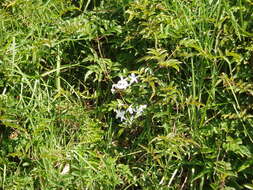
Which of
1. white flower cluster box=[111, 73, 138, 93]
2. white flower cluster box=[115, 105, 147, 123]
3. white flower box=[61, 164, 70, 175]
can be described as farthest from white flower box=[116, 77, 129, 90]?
white flower box=[61, 164, 70, 175]

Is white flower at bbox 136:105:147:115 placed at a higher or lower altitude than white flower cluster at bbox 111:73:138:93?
lower

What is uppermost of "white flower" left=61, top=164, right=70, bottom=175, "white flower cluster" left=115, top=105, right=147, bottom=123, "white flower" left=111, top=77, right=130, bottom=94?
"white flower" left=111, top=77, right=130, bottom=94

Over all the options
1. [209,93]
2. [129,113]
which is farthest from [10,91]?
[209,93]

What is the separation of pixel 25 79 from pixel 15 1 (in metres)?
0.58

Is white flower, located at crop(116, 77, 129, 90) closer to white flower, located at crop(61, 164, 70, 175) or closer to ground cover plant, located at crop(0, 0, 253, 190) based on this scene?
ground cover plant, located at crop(0, 0, 253, 190)

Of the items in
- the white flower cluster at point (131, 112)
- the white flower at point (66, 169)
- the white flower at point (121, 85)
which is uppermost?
the white flower at point (121, 85)

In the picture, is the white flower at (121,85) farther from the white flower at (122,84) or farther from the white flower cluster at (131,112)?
the white flower cluster at (131,112)

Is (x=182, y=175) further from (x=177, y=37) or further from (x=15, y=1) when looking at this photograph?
(x=15, y=1)

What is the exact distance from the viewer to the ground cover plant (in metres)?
2.23

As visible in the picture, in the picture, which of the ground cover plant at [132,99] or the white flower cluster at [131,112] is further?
the white flower cluster at [131,112]

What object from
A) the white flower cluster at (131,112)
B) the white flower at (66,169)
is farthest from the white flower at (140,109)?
the white flower at (66,169)

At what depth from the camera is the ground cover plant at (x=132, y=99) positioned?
223 centimetres

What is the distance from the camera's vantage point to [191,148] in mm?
2262

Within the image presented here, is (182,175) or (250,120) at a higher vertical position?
(250,120)
